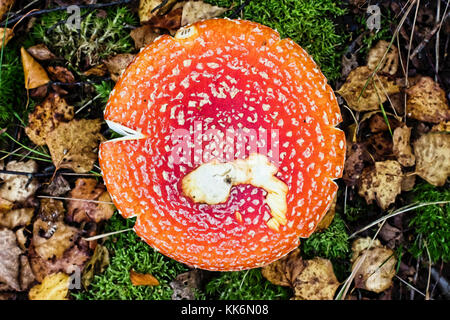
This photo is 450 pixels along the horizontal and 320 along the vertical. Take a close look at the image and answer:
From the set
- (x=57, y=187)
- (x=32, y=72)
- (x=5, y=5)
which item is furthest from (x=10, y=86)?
(x=57, y=187)

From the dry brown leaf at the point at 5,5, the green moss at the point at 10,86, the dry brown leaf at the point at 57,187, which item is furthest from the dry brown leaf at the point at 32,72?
the dry brown leaf at the point at 57,187

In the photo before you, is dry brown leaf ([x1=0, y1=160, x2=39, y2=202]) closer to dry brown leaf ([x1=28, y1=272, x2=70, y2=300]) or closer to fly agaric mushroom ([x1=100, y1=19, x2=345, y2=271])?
dry brown leaf ([x1=28, y1=272, x2=70, y2=300])

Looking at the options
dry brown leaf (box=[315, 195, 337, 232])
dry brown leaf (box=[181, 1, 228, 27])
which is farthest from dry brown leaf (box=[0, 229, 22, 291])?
dry brown leaf (box=[315, 195, 337, 232])

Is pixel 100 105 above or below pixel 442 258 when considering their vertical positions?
above
